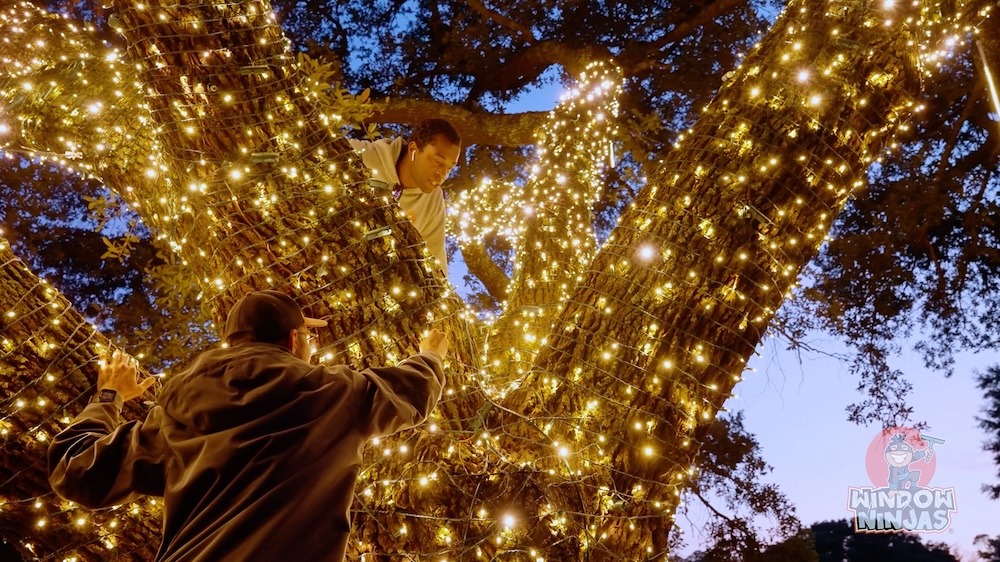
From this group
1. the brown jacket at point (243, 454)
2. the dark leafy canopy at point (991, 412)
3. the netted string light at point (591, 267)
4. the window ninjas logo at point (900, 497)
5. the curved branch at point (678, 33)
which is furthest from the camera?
the dark leafy canopy at point (991, 412)

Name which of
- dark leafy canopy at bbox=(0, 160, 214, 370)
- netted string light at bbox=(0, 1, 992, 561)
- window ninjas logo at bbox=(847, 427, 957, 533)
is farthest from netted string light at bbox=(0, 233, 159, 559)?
window ninjas logo at bbox=(847, 427, 957, 533)

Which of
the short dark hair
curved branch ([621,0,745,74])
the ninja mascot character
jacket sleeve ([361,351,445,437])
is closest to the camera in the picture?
jacket sleeve ([361,351,445,437])

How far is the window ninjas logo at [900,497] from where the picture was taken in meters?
6.71

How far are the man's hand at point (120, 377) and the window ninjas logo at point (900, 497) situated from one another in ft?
22.3

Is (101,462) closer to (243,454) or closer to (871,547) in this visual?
(243,454)

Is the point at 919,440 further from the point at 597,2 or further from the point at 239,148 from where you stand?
the point at 239,148

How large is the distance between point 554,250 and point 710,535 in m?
2.84

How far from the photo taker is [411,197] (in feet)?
9.75

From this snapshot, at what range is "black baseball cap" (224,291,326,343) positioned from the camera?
158cm

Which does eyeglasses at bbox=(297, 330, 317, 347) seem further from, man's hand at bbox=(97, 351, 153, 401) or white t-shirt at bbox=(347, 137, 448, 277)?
white t-shirt at bbox=(347, 137, 448, 277)

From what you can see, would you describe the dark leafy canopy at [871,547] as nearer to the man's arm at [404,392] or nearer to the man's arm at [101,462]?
the man's arm at [404,392]

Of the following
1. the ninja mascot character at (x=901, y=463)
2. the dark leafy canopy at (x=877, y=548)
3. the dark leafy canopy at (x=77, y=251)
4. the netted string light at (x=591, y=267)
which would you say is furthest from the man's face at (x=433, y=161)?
the dark leafy canopy at (x=877, y=548)

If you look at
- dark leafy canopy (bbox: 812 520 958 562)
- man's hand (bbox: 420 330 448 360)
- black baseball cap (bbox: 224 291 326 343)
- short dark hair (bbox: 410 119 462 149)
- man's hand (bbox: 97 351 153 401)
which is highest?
dark leafy canopy (bbox: 812 520 958 562)

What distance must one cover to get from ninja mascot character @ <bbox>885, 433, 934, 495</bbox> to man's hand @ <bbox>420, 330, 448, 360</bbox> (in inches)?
235
